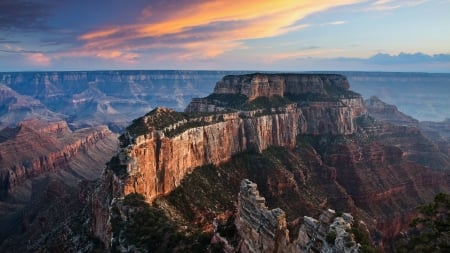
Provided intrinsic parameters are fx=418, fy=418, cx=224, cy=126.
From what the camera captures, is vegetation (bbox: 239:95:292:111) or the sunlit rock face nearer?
the sunlit rock face

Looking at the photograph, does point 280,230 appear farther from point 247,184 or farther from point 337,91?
point 337,91

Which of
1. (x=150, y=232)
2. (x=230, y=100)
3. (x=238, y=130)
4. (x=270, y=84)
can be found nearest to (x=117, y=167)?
(x=150, y=232)

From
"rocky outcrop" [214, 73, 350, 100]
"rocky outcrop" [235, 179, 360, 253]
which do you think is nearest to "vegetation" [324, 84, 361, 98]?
"rocky outcrop" [214, 73, 350, 100]

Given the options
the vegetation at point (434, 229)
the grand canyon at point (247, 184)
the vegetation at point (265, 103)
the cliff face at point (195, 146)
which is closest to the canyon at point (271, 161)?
the cliff face at point (195, 146)

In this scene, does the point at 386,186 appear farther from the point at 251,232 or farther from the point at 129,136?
the point at 251,232

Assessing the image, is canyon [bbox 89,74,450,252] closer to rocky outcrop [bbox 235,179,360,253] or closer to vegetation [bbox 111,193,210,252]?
vegetation [bbox 111,193,210,252]

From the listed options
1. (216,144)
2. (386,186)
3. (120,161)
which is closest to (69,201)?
(216,144)
